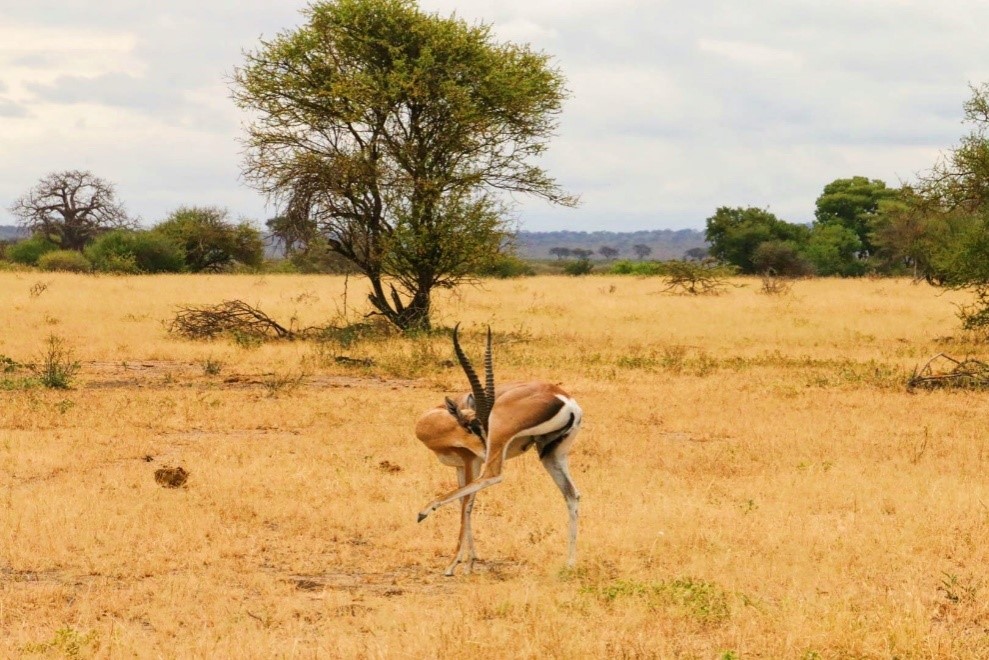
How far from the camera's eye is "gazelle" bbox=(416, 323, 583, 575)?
22.5 feet

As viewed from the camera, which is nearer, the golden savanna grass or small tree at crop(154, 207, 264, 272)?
the golden savanna grass

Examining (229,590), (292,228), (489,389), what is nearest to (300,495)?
(229,590)

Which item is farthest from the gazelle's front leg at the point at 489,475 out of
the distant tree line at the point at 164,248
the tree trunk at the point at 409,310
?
the distant tree line at the point at 164,248

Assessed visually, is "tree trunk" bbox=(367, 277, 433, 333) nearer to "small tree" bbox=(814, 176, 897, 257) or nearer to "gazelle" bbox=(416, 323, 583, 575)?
"gazelle" bbox=(416, 323, 583, 575)

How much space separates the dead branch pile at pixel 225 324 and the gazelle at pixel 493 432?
48.0 ft

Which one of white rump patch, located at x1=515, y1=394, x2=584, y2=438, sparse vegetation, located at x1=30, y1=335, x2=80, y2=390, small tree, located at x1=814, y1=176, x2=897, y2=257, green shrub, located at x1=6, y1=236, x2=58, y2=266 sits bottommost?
sparse vegetation, located at x1=30, y1=335, x2=80, y2=390

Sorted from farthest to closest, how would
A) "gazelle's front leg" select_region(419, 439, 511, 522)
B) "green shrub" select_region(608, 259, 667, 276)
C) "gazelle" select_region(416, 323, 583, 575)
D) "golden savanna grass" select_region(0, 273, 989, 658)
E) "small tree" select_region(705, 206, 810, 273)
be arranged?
"small tree" select_region(705, 206, 810, 273)
"green shrub" select_region(608, 259, 667, 276)
"gazelle" select_region(416, 323, 583, 575)
"gazelle's front leg" select_region(419, 439, 511, 522)
"golden savanna grass" select_region(0, 273, 989, 658)

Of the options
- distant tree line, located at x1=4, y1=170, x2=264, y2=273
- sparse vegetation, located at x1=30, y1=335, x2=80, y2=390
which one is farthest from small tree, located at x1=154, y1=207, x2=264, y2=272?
sparse vegetation, located at x1=30, y1=335, x2=80, y2=390

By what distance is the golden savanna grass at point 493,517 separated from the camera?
608 cm

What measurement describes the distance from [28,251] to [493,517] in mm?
57441

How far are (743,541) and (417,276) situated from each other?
645 inches

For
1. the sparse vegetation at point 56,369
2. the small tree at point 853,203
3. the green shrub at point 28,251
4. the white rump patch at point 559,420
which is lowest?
the sparse vegetation at point 56,369

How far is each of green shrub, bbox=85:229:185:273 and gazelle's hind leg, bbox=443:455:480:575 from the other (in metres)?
43.3

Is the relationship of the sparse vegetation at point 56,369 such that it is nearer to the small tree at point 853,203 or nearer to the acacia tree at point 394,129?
the acacia tree at point 394,129
